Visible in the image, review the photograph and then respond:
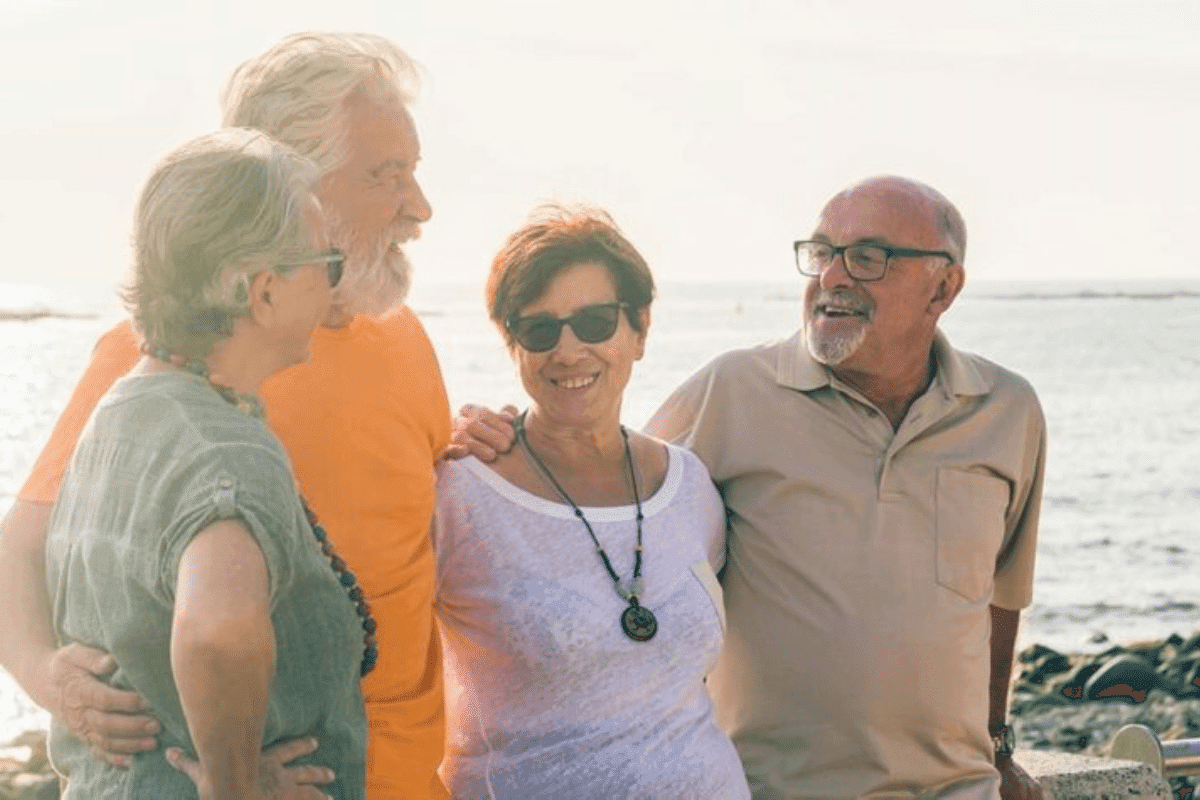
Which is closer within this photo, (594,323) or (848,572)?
(594,323)

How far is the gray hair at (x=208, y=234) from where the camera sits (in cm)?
295

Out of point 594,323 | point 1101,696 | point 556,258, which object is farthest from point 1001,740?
point 1101,696

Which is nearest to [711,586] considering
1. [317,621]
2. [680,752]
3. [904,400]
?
[680,752]

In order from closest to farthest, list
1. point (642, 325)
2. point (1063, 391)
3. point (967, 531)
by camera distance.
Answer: point (642, 325)
point (967, 531)
point (1063, 391)

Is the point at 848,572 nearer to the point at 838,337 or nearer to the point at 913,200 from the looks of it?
the point at 838,337

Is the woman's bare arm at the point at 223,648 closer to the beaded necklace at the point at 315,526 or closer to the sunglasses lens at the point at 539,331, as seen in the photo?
the beaded necklace at the point at 315,526

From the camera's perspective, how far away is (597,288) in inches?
163

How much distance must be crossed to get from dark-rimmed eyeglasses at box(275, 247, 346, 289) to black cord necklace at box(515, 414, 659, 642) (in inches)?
43.0

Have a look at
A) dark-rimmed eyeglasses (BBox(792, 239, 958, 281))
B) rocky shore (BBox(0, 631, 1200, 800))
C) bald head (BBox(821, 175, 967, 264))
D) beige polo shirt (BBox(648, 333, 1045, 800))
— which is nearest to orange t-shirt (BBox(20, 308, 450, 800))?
beige polo shirt (BBox(648, 333, 1045, 800))

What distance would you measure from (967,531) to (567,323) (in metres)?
1.25

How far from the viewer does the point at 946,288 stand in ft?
16.6

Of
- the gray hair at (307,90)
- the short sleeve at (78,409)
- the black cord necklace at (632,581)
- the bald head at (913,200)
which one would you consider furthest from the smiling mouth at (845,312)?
the short sleeve at (78,409)

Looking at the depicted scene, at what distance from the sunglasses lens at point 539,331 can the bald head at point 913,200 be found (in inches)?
44.1

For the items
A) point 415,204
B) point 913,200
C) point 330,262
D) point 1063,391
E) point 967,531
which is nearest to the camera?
point 330,262
